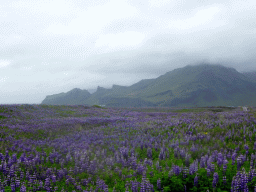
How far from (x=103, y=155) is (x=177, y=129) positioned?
6064 mm

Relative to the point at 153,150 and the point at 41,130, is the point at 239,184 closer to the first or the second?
the point at 153,150

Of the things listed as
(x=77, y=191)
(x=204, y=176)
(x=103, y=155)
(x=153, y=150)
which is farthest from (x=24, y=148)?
(x=204, y=176)

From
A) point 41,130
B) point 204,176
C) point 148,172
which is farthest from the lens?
point 41,130

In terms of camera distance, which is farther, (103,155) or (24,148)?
(24,148)

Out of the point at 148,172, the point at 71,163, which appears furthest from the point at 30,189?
the point at 148,172

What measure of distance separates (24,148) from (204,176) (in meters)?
9.01

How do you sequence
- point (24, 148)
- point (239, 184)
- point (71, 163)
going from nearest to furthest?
1. point (239, 184)
2. point (71, 163)
3. point (24, 148)

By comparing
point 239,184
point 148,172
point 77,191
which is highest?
point 239,184

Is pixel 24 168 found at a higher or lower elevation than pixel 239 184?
lower

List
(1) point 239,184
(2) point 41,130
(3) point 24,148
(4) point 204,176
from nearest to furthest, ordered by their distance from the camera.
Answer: (1) point 239,184 < (4) point 204,176 < (3) point 24,148 < (2) point 41,130

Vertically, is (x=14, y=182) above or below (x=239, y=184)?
below

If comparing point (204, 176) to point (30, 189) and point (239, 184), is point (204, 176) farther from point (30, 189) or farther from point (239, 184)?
point (30, 189)

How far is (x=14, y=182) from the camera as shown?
5.90 meters

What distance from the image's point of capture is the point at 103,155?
901 centimetres
